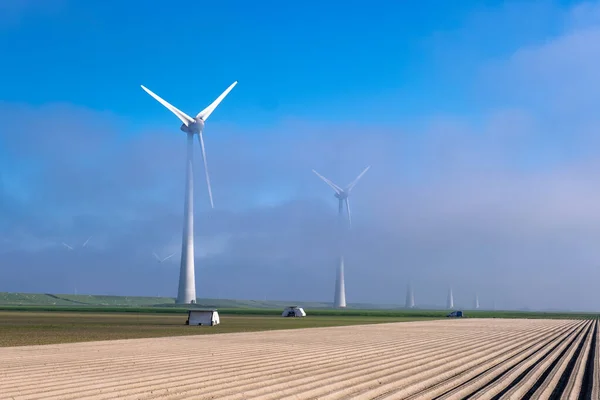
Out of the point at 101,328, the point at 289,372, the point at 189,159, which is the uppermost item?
the point at 189,159

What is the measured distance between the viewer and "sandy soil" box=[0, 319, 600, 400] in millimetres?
16688

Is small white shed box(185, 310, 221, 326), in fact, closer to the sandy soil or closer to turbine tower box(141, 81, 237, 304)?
the sandy soil

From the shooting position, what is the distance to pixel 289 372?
2080cm

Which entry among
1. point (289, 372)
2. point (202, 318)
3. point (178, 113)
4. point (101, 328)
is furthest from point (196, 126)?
point (289, 372)

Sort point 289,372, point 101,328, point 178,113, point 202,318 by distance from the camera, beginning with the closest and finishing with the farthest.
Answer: point 289,372, point 101,328, point 202,318, point 178,113

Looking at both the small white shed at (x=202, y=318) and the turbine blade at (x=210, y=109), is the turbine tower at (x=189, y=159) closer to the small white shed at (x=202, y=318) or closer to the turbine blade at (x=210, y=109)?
the turbine blade at (x=210, y=109)

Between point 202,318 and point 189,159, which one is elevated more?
point 189,159

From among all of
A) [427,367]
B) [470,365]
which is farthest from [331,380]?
[470,365]

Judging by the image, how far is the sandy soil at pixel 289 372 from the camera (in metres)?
16.7

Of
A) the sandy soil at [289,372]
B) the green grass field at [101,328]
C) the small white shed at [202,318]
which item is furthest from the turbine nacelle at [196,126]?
the sandy soil at [289,372]

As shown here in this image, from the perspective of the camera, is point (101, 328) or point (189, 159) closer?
point (101, 328)

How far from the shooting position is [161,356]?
26141 millimetres

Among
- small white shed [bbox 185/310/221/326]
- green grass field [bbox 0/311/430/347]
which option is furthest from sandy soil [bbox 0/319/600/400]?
small white shed [bbox 185/310/221/326]

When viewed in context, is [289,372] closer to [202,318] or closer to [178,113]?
[202,318]
